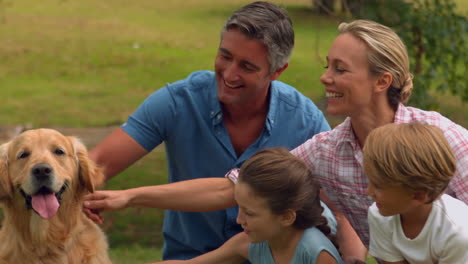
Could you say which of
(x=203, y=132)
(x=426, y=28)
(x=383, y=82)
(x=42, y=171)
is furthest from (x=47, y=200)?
(x=426, y=28)

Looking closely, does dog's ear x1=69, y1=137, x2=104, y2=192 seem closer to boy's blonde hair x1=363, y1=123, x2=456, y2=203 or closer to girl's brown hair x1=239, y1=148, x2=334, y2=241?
girl's brown hair x1=239, y1=148, x2=334, y2=241

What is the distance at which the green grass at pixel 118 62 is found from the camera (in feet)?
28.7

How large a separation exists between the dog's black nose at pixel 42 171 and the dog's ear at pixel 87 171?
0.25 metres

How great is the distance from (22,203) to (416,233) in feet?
6.43

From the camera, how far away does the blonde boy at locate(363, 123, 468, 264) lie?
3.06m

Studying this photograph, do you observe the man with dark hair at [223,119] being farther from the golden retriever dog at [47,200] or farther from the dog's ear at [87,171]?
the golden retriever dog at [47,200]

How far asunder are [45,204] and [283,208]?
119 centimetres

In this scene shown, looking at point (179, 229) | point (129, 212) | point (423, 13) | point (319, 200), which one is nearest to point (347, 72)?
point (319, 200)

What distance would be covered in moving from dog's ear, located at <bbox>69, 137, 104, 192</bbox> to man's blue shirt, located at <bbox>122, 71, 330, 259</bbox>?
26cm

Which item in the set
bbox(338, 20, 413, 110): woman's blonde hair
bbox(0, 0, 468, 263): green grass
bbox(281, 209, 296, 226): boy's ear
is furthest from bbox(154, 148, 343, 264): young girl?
bbox(0, 0, 468, 263): green grass

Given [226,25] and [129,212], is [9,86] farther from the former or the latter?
[226,25]

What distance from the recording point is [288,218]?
3.56 meters

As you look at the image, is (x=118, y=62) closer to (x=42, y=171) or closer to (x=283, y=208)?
(x=42, y=171)

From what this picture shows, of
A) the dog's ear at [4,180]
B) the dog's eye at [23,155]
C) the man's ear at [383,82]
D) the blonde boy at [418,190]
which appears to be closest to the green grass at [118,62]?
the dog's ear at [4,180]
